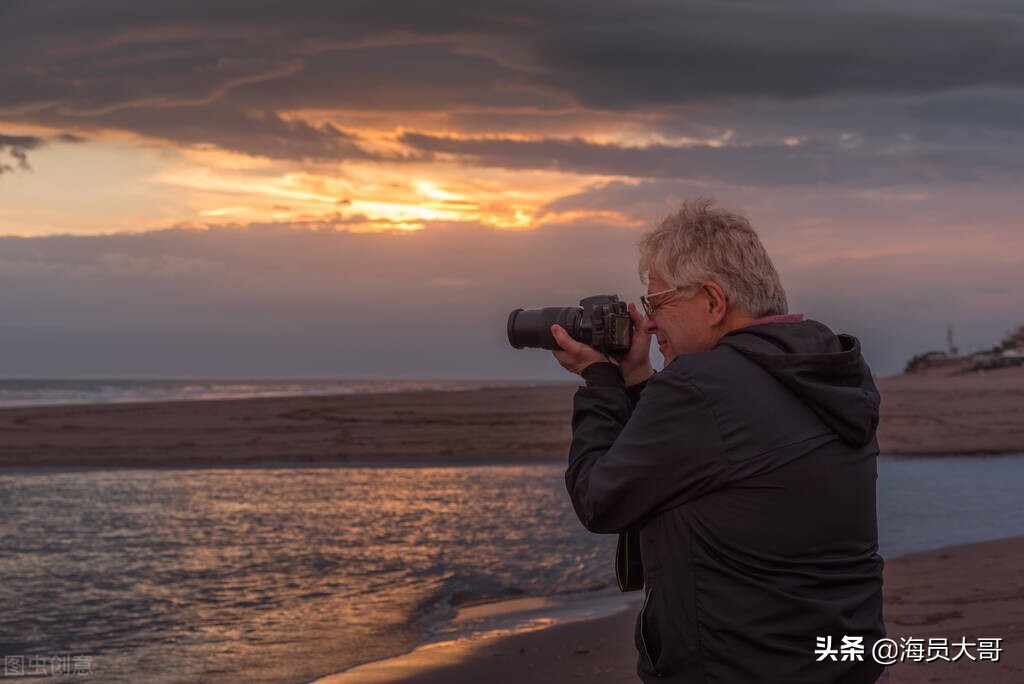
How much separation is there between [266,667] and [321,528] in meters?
4.22

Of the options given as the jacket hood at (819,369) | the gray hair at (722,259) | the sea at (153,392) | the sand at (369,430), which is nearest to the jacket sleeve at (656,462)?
the jacket hood at (819,369)

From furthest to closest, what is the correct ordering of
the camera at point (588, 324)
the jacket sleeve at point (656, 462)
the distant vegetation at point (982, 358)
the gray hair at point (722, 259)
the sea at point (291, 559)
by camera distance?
the distant vegetation at point (982, 358) → the sea at point (291, 559) → the camera at point (588, 324) → the gray hair at point (722, 259) → the jacket sleeve at point (656, 462)

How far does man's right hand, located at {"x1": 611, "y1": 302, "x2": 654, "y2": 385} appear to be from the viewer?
Result: 235cm

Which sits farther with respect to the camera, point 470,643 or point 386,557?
point 386,557

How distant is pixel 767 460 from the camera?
1.86 metres

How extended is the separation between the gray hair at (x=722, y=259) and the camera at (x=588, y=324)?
0.68 ft

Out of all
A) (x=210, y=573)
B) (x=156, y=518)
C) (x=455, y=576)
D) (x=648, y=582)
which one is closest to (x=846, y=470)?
(x=648, y=582)

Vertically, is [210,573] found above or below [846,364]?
below

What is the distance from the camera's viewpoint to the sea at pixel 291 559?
227 inches

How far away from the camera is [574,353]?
2340mm

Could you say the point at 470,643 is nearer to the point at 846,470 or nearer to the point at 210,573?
the point at 210,573

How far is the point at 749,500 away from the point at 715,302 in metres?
0.44

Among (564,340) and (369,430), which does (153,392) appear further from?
(564,340)

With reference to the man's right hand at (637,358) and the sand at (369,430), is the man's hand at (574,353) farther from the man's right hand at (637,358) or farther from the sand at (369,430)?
the sand at (369,430)
